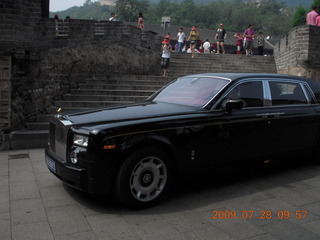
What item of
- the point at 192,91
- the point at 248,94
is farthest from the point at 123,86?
the point at 248,94

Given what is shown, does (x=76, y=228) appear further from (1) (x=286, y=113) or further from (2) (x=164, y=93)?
(1) (x=286, y=113)

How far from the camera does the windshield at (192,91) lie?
493 centimetres

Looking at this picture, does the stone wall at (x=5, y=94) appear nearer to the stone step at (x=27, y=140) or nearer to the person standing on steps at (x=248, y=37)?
the stone step at (x=27, y=140)

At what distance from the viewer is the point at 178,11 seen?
91.6 metres

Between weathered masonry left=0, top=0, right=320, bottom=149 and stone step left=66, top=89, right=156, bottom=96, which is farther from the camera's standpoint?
stone step left=66, top=89, right=156, bottom=96

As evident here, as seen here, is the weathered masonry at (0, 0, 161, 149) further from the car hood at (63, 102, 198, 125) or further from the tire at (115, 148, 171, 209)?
the tire at (115, 148, 171, 209)

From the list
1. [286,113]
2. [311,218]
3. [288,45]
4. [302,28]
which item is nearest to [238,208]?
[311,218]

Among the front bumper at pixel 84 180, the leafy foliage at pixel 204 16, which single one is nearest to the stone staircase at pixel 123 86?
the front bumper at pixel 84 180

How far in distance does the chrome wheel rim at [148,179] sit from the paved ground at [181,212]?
19cm

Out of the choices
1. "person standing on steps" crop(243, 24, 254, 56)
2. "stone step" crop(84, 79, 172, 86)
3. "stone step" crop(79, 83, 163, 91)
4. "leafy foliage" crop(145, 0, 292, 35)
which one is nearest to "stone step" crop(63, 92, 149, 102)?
"stone step" crop(79, 83, 163, 91)

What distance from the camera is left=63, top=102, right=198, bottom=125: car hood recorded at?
4250 millimetres

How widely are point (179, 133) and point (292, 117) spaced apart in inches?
86.5

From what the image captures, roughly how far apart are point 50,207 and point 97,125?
1.23m

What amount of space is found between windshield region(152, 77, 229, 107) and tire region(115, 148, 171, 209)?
1111 mm
